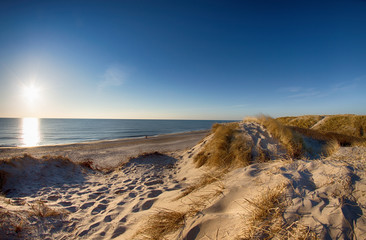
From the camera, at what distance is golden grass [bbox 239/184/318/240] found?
136 cm

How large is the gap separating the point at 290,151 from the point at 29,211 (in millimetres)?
6578

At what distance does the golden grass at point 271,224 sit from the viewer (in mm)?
1362

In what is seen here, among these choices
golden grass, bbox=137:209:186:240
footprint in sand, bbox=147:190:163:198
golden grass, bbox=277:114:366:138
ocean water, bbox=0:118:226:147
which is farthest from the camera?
ocean water, bbox=0:118:226:147

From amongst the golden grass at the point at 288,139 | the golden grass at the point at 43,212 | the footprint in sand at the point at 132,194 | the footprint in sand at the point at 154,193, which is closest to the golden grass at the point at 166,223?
the footprint in sand at the point at 154,193

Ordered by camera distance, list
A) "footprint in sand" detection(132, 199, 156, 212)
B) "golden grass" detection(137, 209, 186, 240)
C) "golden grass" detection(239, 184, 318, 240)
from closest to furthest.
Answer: "golden grass" detection(239, 184, 318, 240) → "golden grass" detection(137, 209, 186, 240) → "footprint in sand" detection(132, 199, 156, 212)

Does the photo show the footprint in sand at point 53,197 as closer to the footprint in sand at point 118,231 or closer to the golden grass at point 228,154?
the footprint in sand at point 118,231

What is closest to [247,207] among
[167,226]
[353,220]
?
[353,220]

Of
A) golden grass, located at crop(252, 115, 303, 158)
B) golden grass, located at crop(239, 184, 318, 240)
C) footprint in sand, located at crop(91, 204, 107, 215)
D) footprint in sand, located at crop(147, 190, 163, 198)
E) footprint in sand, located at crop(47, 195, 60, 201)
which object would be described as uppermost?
golden grass, located at crop(252, 115, 303, 158)

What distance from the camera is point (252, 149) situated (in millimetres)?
5008

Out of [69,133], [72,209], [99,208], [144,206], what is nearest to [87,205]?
[72,209]

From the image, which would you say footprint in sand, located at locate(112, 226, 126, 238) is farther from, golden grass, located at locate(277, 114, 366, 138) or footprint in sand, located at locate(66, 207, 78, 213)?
golden grass, located at locate(277, 114, 366, 138)

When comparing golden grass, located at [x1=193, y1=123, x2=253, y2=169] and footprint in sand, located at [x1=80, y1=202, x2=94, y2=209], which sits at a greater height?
golden grass, located at [x1=193, y1=123, x2=253, y2=169]

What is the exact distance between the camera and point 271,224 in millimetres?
1514

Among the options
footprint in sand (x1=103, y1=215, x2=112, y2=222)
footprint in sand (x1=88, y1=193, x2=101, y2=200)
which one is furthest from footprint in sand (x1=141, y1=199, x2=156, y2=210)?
footprint in sand (x1=88, y1=193, x2=101, y2=200)
